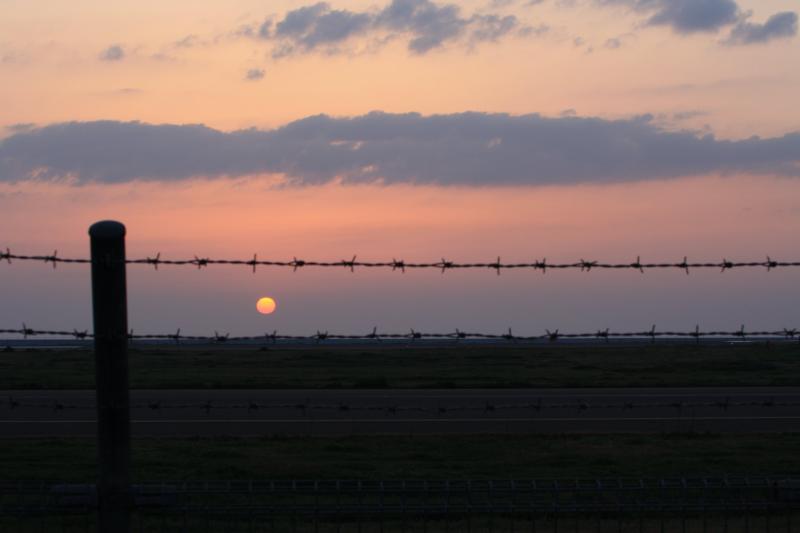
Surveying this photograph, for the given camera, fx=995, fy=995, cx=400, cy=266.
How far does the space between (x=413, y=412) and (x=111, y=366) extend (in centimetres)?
1727

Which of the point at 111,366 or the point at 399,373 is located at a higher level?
the point at 111,366

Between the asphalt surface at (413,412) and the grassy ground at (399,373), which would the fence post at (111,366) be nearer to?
the asphalt surface at (413,412)

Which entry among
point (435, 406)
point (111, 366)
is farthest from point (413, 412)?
point (111, 366)

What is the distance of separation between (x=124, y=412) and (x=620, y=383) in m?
27.2

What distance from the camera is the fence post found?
639 cm

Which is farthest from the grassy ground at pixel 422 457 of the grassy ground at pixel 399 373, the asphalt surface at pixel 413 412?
the grassy ground at pixel 399 373

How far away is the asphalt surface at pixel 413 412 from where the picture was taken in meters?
20.3

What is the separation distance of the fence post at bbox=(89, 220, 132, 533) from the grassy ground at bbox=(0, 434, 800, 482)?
294 inches

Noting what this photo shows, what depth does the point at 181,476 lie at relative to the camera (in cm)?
1392

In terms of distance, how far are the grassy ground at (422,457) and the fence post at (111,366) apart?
746 centimetres

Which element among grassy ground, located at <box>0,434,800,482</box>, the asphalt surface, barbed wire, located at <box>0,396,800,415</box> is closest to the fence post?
grassy ground, located at <box>0,434,800,482</box>

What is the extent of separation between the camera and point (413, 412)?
23297 mm

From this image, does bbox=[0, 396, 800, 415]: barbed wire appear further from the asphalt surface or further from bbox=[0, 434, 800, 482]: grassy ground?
bbox=[0, 434, 800, 482]: grassy ground

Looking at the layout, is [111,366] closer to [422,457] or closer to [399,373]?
[422,457]
